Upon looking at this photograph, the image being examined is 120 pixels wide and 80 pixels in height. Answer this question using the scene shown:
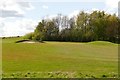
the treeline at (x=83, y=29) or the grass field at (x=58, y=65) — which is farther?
the treeline at (x=83, y=29)

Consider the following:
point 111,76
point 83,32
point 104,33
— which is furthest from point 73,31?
point 111,76

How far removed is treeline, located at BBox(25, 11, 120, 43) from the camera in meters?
61.0

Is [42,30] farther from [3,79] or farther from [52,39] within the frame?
[3,79]

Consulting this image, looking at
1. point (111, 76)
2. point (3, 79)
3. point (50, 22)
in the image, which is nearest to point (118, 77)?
point (111, 76)

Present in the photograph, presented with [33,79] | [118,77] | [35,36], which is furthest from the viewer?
[35,36]

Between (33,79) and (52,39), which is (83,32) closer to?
(52,39)

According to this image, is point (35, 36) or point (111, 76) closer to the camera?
point (111, 76)

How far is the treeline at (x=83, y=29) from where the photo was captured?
61.0 m

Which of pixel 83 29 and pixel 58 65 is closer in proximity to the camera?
pixel 58 65

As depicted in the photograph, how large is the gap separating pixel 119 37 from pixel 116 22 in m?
3.24

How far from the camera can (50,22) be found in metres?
65.2

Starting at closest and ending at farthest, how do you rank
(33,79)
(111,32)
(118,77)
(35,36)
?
1. (33,79)
2. (118,77)
3. (111,32)
4. (35,36)

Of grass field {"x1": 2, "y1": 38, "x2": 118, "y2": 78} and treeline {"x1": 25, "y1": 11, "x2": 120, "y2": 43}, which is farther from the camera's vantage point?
treeline {"x1": 25, "y1": 11, "x2": 120, "y2": 43}

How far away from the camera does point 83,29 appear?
6356cm
